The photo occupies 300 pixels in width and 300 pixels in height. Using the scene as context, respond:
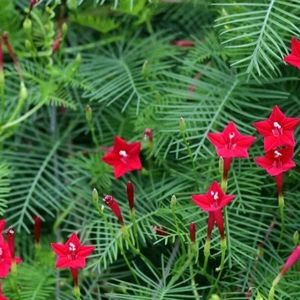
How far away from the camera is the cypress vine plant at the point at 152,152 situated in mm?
1253

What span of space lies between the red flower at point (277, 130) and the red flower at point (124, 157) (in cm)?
23

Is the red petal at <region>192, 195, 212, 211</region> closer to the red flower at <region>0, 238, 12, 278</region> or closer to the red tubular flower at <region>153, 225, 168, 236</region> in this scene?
the red tubular flower at <region>153, 225, 168, 236</region>

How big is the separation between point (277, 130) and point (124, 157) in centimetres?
28

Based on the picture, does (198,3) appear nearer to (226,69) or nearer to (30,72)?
(226,69)

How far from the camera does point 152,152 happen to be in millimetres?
1449

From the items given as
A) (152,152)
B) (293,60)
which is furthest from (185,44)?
(293,60)

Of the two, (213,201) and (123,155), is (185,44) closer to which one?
(123,155)

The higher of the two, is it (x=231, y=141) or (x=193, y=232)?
(x=231, y=141)

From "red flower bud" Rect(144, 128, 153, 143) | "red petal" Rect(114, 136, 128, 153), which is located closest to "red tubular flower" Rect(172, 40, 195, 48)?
"red flower bud" Rect(144, 128, 153, 143)

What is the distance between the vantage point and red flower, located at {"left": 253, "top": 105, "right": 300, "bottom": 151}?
1192mm

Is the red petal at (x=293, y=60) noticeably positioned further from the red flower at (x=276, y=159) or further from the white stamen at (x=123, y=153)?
the white stamen at (x=123, y=153)

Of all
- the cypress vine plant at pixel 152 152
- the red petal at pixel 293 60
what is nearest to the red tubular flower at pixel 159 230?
the cypress vine plant at pixel 152 152

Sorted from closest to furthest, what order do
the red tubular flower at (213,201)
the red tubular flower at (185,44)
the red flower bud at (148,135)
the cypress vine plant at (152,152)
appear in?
the red tubular flower at (213,201), the cypress vine plant at (152,152), the red flower bud at (148,135), the red tubular flower at (185,44)

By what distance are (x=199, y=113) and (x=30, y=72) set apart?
16.7 inches
